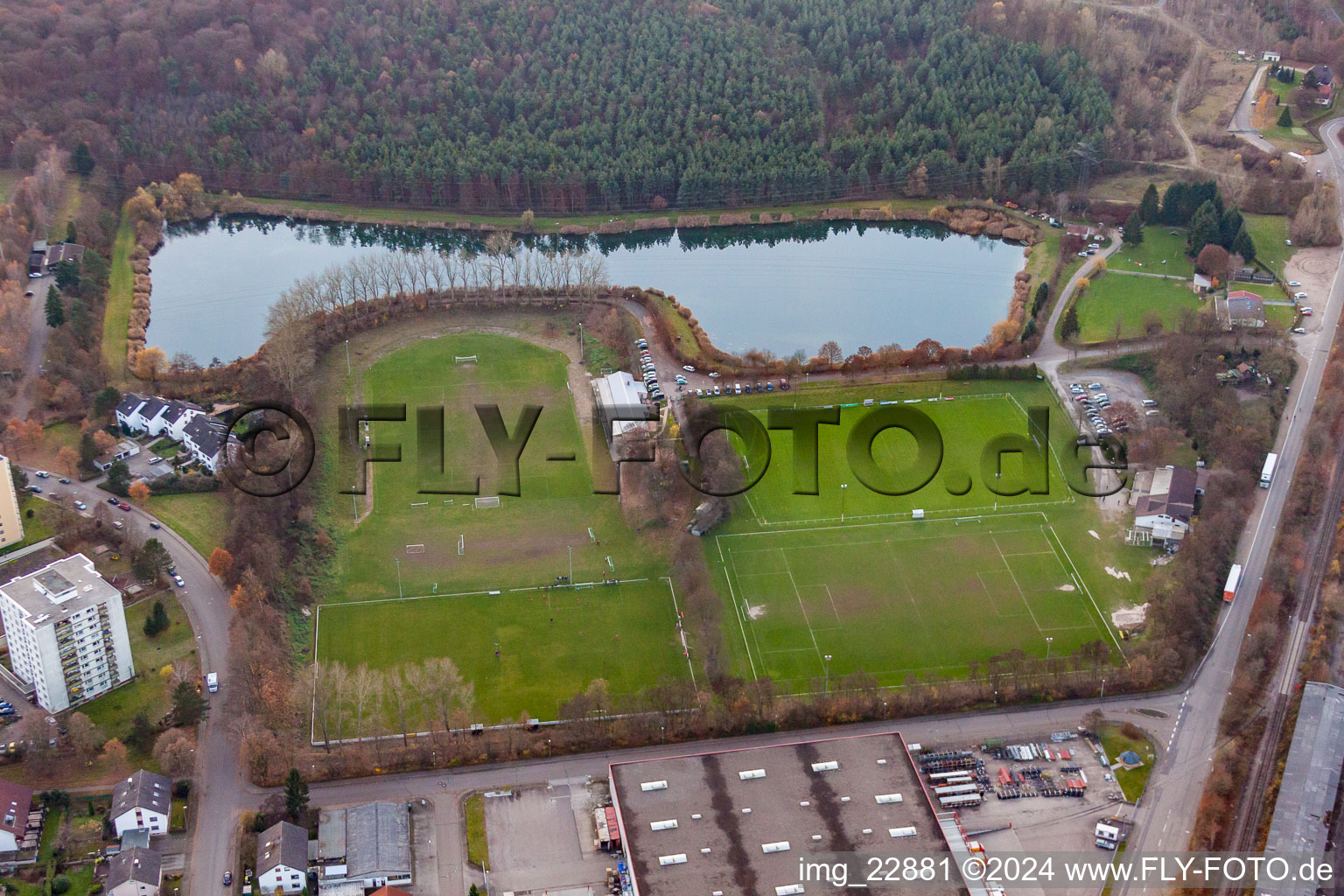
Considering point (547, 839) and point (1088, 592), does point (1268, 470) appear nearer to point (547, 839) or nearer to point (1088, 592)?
point (1088, 592)

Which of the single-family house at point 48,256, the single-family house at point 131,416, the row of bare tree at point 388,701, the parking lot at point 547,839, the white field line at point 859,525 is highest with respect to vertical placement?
the single-family house at point 48,256

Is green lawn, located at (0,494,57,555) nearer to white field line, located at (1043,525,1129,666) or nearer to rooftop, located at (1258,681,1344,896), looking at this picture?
white field line, located at (1043,525,1129,666)

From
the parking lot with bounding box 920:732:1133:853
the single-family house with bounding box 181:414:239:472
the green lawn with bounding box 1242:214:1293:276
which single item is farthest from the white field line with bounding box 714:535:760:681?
the green lawn with bounding box 1242:214:1293:276

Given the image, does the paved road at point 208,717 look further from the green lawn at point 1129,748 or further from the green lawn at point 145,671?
the green lawn at point 1129,748

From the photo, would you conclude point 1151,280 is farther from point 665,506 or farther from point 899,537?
point 665,506

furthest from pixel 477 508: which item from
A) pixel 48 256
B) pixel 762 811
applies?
pixel 48 256

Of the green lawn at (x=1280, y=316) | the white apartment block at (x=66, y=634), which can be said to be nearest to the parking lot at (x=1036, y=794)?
the white apartment block at (x=66, y=634)
